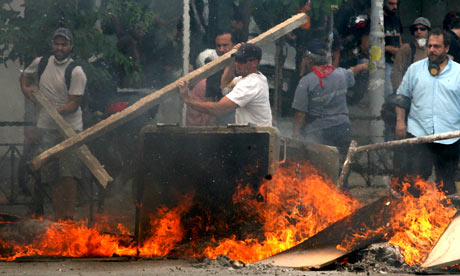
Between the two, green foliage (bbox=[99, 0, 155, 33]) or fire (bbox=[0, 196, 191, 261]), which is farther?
green foliage (bbox=[99, 0, 155, 33])

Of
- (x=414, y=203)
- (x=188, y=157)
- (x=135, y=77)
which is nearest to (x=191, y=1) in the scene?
(x=135, y=77)

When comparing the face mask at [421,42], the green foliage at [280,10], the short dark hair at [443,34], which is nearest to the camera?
the short dark hair at [443,34]

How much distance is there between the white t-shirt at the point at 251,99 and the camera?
8789mm

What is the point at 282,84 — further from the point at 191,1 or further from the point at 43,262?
the point at 43,262

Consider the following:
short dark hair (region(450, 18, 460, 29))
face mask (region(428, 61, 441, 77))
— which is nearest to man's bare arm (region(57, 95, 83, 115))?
face mask (region(428, 61, 441, 77))

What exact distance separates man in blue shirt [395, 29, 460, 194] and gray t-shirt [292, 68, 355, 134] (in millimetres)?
1288

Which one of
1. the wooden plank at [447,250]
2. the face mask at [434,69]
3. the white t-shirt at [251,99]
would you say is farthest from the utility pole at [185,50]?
the wooden plank at [447,250]

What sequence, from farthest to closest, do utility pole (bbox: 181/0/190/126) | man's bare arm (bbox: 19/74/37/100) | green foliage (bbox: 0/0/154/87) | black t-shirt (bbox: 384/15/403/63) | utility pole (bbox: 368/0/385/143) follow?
black t-shirt (bbox: 384/15/403/63) → utility pole (bbox: 368/0/385/143) → green foliage (bbox: 0/0/154/87) → utility pole (bbox: 181/0/190/126) → man's bare arm (bbox: 19/74/37/100)

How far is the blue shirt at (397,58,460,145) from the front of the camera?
9109 mm

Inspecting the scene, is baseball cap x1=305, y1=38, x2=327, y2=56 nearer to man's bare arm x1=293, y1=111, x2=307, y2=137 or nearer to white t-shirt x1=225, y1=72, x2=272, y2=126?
man's bare arm x1=293, y1=111, x2=307, y2=137

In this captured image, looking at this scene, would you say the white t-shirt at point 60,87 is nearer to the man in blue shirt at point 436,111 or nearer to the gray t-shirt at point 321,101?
the gray t-shirt at point 321,101

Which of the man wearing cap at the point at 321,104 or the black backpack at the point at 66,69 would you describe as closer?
the black backpack at the point at 66,69

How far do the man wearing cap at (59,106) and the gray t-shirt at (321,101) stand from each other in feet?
8.53

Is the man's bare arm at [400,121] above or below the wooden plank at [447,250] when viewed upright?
above
